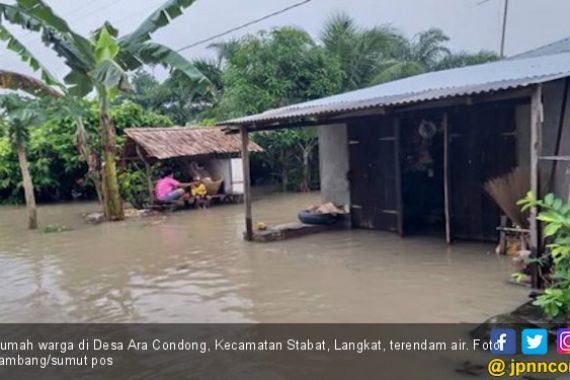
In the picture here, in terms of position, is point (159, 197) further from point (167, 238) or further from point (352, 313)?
point (352, 313)

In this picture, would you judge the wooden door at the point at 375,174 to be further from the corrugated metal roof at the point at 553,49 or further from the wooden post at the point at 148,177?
the wooden post at the point at 148,177

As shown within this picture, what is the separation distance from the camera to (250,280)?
7.36 metres

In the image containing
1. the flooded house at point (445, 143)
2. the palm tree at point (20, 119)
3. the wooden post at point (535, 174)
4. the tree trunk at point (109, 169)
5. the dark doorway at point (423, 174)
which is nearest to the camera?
the wooden post at point (535, 174)

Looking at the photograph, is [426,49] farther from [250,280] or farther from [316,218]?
[250,280]

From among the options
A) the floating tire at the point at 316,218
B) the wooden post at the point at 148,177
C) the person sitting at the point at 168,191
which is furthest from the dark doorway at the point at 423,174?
the wooden post at the point at 148,177

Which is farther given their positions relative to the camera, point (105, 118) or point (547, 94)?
point (105, 118)

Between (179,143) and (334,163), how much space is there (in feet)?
23.5

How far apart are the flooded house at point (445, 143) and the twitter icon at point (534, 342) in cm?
198

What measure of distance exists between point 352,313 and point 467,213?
4270mm

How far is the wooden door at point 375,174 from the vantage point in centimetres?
1020

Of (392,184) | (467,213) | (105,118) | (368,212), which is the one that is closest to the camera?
(467,213)

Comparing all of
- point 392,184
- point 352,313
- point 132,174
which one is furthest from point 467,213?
point 132,174

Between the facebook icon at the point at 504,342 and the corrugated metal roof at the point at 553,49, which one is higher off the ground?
the corrugated metal roof at the point at 553,49

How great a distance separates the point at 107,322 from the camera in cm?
590
